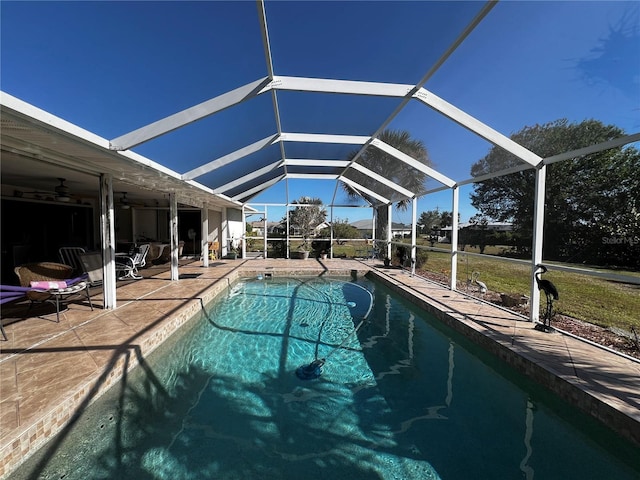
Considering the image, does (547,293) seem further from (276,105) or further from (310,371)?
(276,105)

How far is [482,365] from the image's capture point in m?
4.10

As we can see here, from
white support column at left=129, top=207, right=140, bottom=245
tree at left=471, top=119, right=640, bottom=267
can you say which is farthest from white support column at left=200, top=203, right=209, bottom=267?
tree at left=471, top=119, right=640, bottom=267

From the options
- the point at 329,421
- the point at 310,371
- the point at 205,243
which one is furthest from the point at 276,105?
the point at 205,243

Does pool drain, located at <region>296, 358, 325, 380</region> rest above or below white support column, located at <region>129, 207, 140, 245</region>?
below

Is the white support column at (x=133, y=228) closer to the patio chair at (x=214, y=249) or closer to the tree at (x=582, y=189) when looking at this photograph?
the patio chair at (x=214, y=249)

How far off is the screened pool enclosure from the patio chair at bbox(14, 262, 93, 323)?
60cm

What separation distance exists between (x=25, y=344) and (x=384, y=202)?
1152 centimetres

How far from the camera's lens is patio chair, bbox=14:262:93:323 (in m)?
4.46

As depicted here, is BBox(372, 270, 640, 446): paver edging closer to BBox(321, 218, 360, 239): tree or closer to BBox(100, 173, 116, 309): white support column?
BBox(100, 173, 116, 309): white support column

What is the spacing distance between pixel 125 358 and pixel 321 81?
4.69 meters

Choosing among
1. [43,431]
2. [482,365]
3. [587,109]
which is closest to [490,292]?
[482,365]

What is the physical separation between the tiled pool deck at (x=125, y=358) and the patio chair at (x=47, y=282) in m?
0.34

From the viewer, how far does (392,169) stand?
9430mm

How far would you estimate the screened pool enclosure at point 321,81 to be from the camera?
10.4ft
